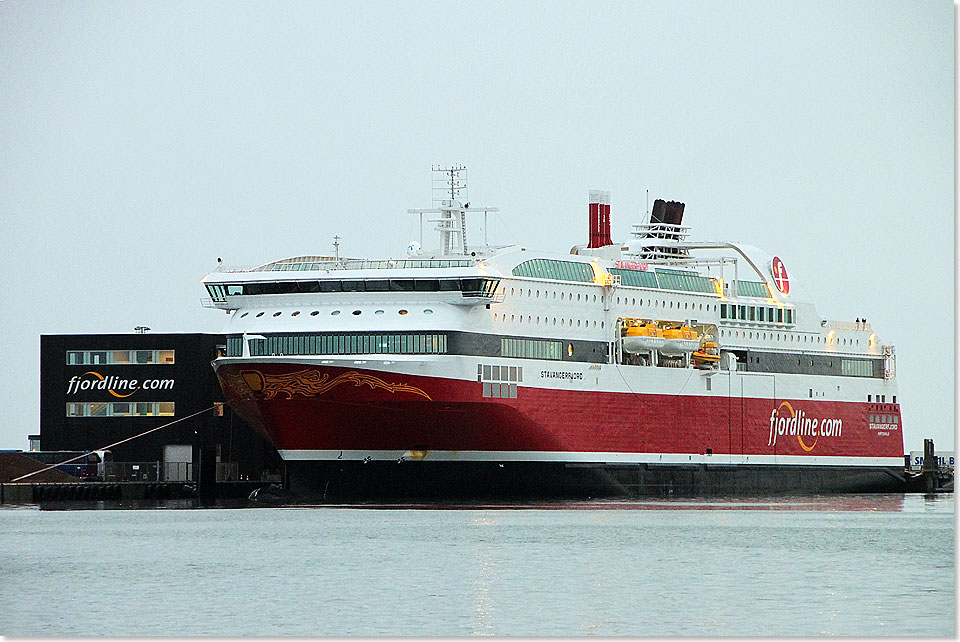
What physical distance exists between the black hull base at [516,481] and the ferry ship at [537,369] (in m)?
0.06

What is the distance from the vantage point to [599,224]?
7112 cm

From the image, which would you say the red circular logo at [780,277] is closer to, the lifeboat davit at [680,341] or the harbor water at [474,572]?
the lifeboat davit at [680,341]

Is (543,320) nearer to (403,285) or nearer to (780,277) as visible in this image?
(403,285)

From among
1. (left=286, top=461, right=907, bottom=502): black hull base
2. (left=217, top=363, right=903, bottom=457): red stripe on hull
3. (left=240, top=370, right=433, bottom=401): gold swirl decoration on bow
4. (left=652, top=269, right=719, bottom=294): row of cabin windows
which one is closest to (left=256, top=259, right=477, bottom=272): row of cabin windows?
(left=217, top=363, right=903, bottom=457): red stripe on hull

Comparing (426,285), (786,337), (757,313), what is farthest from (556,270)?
(786,337)

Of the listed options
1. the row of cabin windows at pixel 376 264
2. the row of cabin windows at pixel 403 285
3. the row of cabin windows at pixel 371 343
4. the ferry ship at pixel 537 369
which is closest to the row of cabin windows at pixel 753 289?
the ferry ship at pixel 537 369

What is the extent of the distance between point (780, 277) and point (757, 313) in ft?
10.6

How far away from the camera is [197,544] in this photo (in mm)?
45562

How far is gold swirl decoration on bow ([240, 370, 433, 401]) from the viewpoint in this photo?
56344 mm

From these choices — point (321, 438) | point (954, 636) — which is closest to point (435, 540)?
point (321, 438)

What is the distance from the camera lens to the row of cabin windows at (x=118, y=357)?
235ft

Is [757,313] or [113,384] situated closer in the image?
[757,313]

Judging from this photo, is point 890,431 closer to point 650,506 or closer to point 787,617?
point 650,506

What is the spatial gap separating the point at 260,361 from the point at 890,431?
95.7ft
